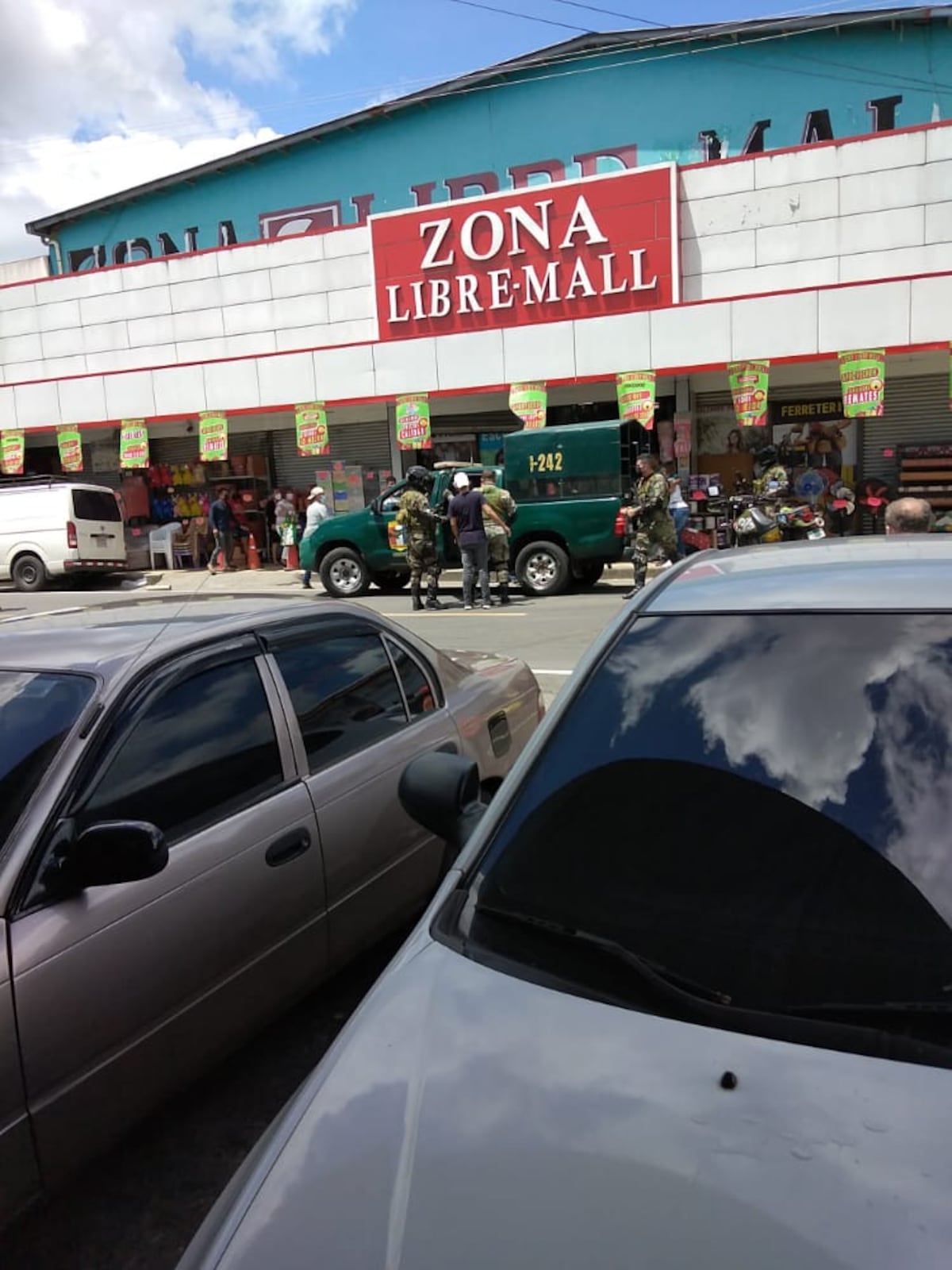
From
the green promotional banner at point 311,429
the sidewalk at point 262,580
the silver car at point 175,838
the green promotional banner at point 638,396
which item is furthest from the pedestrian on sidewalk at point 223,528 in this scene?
the silver car at point 175,838

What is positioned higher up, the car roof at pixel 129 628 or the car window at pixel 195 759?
the car roof at pixel 129 628

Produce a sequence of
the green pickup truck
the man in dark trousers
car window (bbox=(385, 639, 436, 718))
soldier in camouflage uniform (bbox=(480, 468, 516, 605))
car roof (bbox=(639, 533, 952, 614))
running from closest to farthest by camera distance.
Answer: car roof (bbox=(639, 533, 952, 614)), car window (bbox=(385, 639, 436, 718)), the man in dark trousers, soldier in camouflage uniform (bbox=(480, 468, 516, 605)), the green pickup truck

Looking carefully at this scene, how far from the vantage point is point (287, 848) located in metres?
2.85

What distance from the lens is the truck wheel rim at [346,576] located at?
49.8 ft

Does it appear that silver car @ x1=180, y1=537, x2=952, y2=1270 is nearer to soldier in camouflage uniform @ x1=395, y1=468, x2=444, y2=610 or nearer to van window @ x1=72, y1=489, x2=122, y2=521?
soldier in camouflage uniform @ x1=395, y1=468, x2=444, y2=610

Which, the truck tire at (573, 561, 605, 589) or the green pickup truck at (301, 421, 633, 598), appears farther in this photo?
the truck tire at (573, 561, 605, 589)

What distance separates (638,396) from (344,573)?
20.3 ft

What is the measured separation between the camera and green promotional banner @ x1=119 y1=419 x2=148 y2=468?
20469mm

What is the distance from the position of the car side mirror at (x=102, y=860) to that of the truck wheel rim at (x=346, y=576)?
42.9 feet

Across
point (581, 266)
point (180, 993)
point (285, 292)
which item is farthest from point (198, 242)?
point (180, 993)

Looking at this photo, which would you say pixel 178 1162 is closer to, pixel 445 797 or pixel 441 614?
pixel 445 797

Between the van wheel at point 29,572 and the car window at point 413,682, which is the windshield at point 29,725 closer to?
the car window at point 413,682

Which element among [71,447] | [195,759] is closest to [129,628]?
[195,759]

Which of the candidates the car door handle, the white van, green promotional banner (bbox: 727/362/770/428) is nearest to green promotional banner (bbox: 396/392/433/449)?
green promotional banner (bbox: 727/362/770/428)
